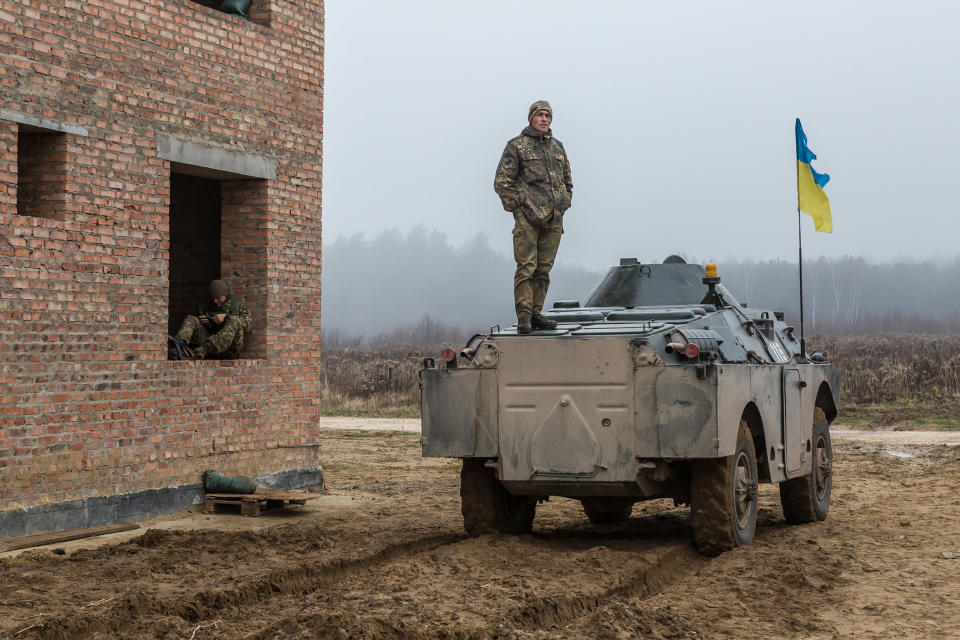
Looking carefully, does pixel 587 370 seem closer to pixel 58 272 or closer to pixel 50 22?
pixel 58 272

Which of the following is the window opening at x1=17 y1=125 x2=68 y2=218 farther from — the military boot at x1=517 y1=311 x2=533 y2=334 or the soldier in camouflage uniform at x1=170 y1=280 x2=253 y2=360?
the military boot at x1=517 y1=311 x2=533 y2=334

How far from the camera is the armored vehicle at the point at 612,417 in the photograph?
352 inches

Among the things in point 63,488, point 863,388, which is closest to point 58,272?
point 63,488

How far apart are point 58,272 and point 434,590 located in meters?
4.79

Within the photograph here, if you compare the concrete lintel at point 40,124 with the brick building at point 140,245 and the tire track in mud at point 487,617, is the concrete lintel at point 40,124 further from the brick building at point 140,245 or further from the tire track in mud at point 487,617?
the tire track in mud at point 487,617

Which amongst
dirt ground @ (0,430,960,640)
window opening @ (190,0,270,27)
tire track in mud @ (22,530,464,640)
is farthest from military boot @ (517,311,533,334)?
window opening @ (190,0,270,27)

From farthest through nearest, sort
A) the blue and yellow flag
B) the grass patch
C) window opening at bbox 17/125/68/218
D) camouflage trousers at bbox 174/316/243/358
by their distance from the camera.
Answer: the grass patch → the blue and yellow flag → camouflage trousers at bbox 174/316/243/358 → window opening at bbox 17/125/68/218

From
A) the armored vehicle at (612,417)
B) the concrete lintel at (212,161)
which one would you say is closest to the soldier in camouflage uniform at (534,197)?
the armored vehicle at (612,417)

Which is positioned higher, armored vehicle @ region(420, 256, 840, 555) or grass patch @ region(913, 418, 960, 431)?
armored vehicle @ region(420, 256, 840, 555)

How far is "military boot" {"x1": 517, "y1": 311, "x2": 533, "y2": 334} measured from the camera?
9.68 meters

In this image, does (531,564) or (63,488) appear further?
(63,488)

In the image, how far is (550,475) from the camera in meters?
9.09

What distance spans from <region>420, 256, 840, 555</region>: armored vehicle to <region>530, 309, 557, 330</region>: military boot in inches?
8.1

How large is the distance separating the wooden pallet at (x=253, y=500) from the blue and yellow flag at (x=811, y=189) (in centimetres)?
849
